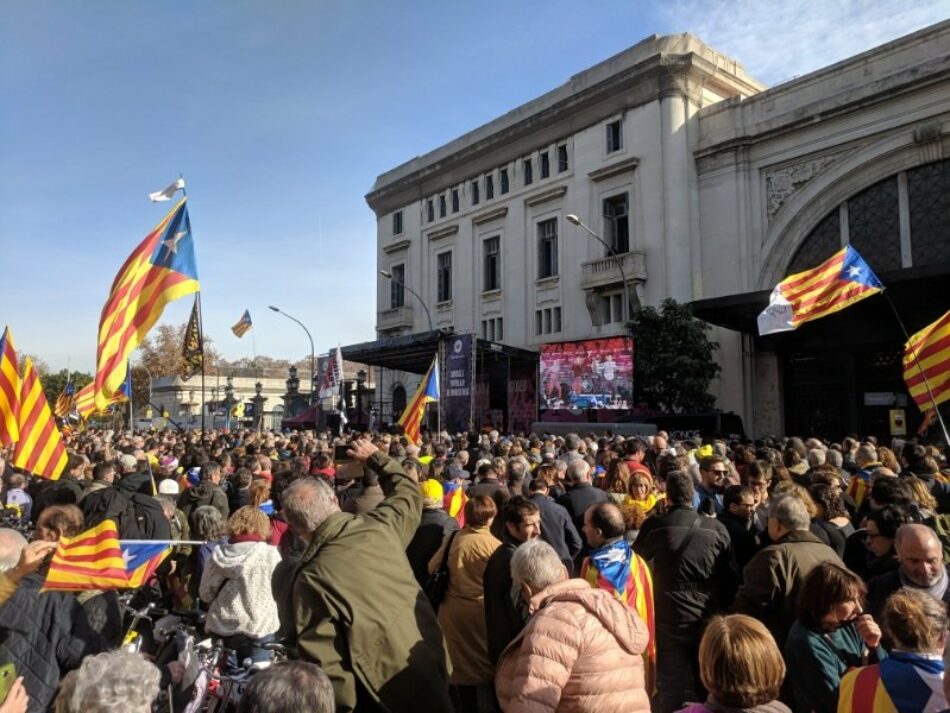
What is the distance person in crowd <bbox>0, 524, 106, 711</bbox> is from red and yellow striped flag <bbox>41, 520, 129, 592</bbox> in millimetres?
75

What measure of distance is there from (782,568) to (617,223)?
27953mm

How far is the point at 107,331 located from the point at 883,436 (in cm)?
2242

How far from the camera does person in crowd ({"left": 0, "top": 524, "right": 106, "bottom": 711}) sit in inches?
123

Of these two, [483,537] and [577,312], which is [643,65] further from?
[483,537]

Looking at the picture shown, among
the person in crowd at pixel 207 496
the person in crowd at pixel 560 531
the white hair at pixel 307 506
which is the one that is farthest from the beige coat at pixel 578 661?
the person in crowd at pixel 207 496

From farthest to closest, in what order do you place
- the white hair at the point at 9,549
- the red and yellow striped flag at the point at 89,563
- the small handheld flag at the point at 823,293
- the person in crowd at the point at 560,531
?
1. the small handheld flag at the point at 823,293
2. the person in crowd at the point at 560,531
3. the red and yellow striped flag at the point at 89,563
4. the white hair at the point at 9,549

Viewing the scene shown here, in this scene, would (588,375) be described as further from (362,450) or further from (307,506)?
(307,506)

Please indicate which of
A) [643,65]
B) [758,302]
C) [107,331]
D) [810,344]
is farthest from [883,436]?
[107,331]

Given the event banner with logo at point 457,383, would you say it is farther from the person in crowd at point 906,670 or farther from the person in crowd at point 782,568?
the person in crowd at point 906,670

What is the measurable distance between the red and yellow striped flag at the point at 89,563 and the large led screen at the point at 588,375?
21366 millimetres

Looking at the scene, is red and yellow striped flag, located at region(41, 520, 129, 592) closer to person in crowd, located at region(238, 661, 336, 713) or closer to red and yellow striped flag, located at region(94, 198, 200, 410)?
person in crowd, located at region(238, 661, 336, 713)

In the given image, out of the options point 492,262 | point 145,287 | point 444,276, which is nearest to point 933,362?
point 145,287

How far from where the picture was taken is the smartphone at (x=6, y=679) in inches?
102

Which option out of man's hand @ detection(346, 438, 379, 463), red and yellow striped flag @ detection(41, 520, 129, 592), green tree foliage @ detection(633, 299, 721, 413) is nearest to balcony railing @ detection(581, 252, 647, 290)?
green tree foliage @ detection(633, 299, 721, 413)
